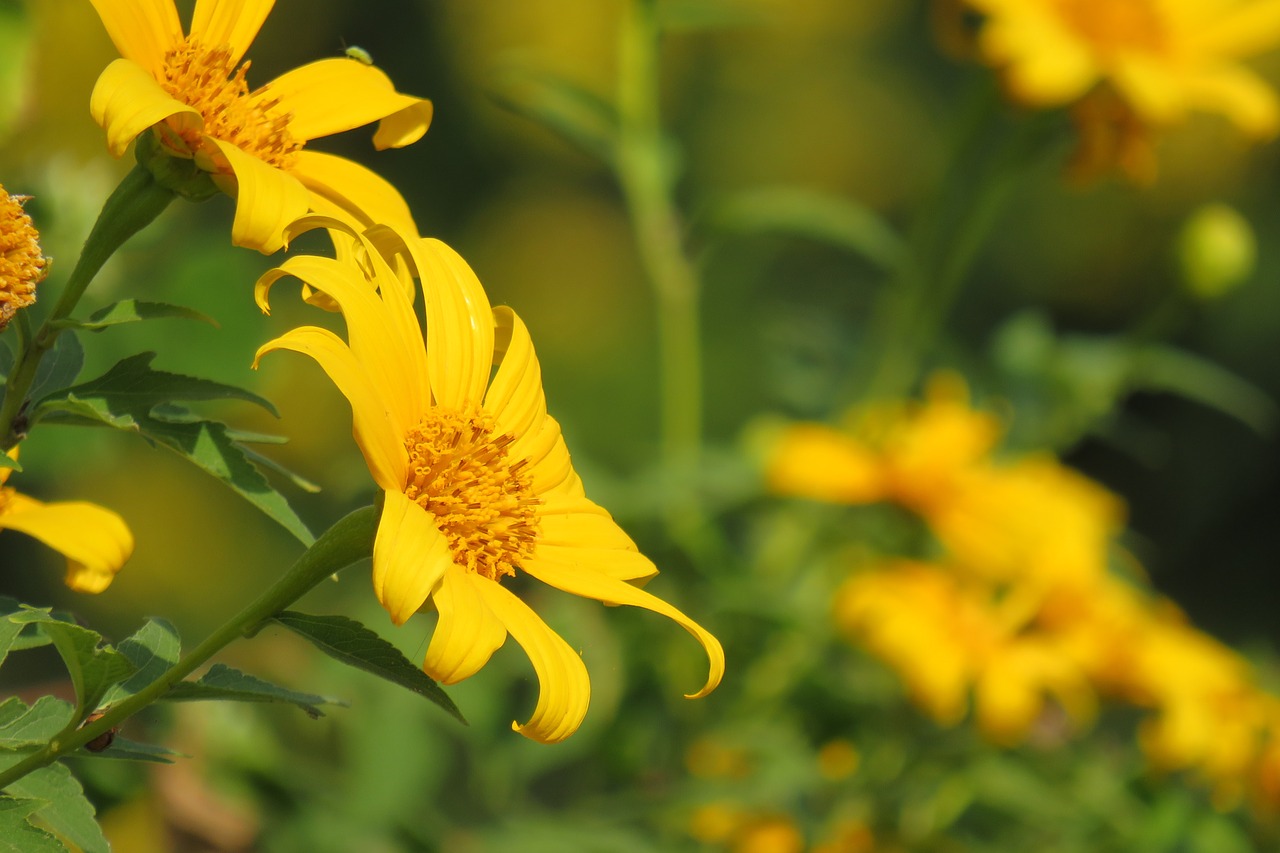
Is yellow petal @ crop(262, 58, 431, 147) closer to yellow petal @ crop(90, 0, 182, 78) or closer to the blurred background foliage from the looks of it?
yellow petal @ crop(90, 0, 182, 78)

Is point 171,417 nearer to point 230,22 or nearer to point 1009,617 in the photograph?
point 230,22

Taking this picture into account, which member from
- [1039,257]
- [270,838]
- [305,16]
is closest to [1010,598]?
[270,838]

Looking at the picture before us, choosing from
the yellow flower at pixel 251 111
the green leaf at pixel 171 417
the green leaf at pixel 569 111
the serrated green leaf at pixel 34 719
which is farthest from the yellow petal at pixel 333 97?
the green leaf at pixel 569 111

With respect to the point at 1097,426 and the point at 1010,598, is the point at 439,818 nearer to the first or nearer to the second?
the point at 1010,598

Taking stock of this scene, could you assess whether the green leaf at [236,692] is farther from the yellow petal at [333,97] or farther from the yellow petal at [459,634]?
the yellow petal at [333,97]

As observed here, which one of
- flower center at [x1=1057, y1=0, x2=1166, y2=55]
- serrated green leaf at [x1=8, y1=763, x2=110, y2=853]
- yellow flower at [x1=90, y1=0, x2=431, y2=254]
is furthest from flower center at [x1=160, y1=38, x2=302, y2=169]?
flower center at [x1=1057, y1=0, x2=1166, y2=55]

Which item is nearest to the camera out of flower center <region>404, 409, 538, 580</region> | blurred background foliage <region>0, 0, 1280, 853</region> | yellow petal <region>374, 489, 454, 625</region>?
yellow petal <region>374, 489, 454, 625</region>
